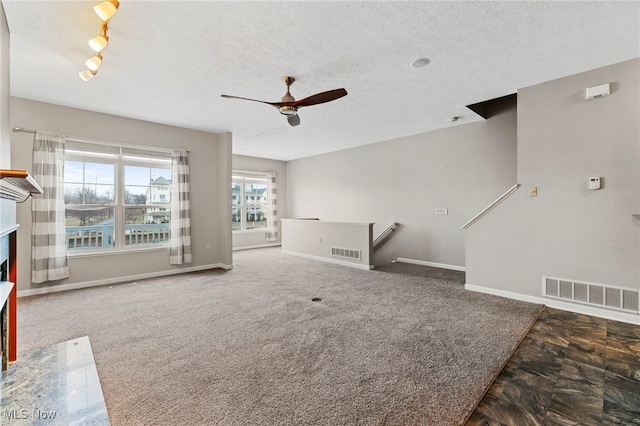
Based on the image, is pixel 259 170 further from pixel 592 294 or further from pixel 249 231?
pixel 592 294

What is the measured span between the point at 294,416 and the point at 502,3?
3.24 m

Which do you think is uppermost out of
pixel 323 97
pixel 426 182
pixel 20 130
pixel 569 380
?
pixel 323 97

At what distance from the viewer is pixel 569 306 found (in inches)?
131

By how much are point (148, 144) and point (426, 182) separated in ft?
17.8

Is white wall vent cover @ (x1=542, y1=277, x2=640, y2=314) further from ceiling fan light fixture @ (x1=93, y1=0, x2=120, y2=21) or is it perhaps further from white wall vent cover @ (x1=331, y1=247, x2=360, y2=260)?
ceiling fan light fixture @ (x1=93, y1=0, x2=120, y2=21)

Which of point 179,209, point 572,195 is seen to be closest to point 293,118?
point 179,209

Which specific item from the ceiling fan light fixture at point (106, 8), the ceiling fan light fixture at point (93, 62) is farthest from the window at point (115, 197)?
the ceiling fan light fixture at point (106, 8)

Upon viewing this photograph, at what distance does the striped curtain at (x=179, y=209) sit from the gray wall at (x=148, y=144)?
0.18 metres

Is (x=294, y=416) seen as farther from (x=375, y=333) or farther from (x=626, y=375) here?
(x=626, y=375)

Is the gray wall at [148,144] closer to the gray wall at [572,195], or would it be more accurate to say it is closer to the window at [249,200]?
the window at [249,200]

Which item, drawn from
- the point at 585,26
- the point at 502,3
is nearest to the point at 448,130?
the point at 585,26

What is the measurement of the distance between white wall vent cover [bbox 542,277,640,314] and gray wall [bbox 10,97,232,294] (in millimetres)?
5176

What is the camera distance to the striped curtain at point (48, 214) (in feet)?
13.1

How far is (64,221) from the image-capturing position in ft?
13.9
